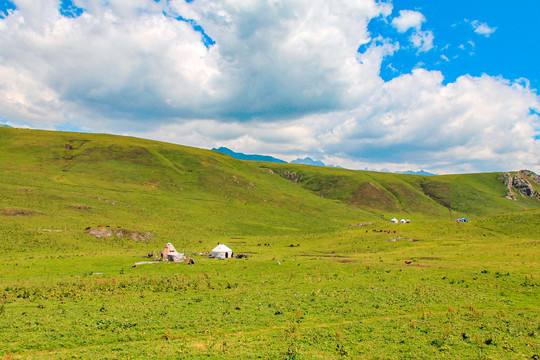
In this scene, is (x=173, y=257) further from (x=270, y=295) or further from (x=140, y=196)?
(x=140, y=196)

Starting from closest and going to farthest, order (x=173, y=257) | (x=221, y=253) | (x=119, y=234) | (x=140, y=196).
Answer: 1. (x=173, y=257)
2. (x=221, y=253)
3. (x=119, y=234)
4. (x=140, y=196)

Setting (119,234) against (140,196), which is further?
(140,196)

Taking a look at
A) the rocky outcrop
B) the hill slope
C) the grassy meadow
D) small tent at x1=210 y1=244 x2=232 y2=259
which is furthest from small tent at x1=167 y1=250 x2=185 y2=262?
the hill slope

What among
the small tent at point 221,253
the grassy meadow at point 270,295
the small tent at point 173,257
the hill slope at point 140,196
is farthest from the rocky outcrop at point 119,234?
the small tent at point 221,253

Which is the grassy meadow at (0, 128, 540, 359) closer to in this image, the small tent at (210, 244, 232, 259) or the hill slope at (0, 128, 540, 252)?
the hill slope at (0, 128, 540, 252)

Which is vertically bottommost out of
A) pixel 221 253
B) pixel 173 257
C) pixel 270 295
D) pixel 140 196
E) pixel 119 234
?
pixel 173 257

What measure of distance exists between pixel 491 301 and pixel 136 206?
113099 mm

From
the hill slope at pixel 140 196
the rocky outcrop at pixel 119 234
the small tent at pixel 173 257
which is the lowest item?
the small tent at pixel 173 257

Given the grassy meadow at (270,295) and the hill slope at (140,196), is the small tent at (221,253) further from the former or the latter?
the hill slope at (140,196)

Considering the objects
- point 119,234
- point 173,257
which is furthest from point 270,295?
point 119,234

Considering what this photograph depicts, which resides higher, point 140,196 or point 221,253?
point 140,196

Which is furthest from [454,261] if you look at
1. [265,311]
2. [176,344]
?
[176,344]

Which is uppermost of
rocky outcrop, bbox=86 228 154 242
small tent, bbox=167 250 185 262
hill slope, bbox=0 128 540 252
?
hill slope, bbox=0 128 540 252

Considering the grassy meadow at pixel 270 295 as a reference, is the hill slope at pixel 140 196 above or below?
above
